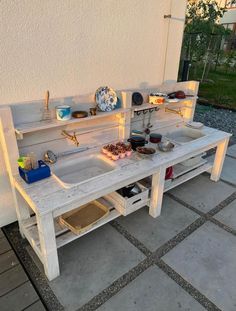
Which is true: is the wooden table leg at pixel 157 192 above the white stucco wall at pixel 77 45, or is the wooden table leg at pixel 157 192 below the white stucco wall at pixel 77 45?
below

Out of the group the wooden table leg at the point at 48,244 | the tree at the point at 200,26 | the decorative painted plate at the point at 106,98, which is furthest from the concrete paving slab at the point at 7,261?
the tree at the point at 200,26

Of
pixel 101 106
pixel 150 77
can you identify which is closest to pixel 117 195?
pixel 101 106

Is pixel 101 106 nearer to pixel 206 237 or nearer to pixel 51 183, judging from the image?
pixel 51 183

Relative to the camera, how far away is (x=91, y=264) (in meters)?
2.00

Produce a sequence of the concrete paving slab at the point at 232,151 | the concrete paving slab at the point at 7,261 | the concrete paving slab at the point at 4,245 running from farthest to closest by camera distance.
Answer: the concrete paving slab at the point at 232,151
the concrete paving slab at the point at 4,245
the concrete paving slab at the point at 7,261

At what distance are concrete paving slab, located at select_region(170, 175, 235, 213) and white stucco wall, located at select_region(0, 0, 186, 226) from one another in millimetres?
1374

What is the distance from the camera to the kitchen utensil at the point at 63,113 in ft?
6.53

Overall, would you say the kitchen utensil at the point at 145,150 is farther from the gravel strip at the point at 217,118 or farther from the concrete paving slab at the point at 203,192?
the gravel strip at the point at 217,118

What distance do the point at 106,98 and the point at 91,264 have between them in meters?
1.50

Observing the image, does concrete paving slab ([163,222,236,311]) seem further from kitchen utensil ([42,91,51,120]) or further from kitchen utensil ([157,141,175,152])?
kitchen utensil ([42,91,51,120])

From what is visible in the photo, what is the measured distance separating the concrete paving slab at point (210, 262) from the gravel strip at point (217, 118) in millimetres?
2935

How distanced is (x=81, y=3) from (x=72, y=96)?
2.53 feet

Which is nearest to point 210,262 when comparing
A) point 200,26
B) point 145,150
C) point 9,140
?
point 145,150

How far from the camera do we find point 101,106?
2281 mm
